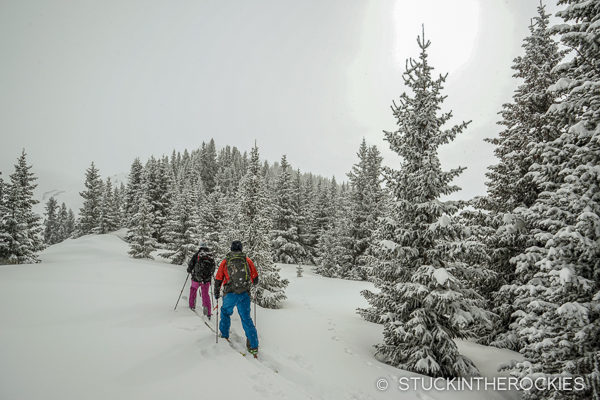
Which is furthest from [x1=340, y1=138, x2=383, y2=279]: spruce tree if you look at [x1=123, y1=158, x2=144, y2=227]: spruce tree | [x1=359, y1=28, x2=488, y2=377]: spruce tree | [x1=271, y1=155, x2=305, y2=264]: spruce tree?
[x1=123, y1=158, x2=144, y2=227]: spruce tree

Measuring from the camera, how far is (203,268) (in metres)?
9.52

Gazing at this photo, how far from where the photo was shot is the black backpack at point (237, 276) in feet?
23.6

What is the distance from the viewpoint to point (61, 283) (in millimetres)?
11070

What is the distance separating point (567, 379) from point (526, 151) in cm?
779

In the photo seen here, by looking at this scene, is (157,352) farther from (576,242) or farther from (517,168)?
(517,168)

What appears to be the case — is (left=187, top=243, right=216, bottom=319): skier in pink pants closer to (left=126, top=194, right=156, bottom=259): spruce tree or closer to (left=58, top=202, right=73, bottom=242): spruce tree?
(left=126, top=194, right=156, bottom=259): spruce tree

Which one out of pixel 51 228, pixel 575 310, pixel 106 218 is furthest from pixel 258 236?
pixel 51 228

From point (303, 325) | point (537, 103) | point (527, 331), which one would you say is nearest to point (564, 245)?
point (527, 331)

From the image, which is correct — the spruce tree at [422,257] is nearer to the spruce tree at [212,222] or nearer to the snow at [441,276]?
the snow at [441,276]

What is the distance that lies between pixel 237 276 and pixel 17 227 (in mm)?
20610

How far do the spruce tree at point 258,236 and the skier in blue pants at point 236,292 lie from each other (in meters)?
6.18

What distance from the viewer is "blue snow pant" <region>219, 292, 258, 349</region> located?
22.4 ft

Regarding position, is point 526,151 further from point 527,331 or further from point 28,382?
point 28,382

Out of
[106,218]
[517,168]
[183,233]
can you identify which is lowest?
[183,233]
